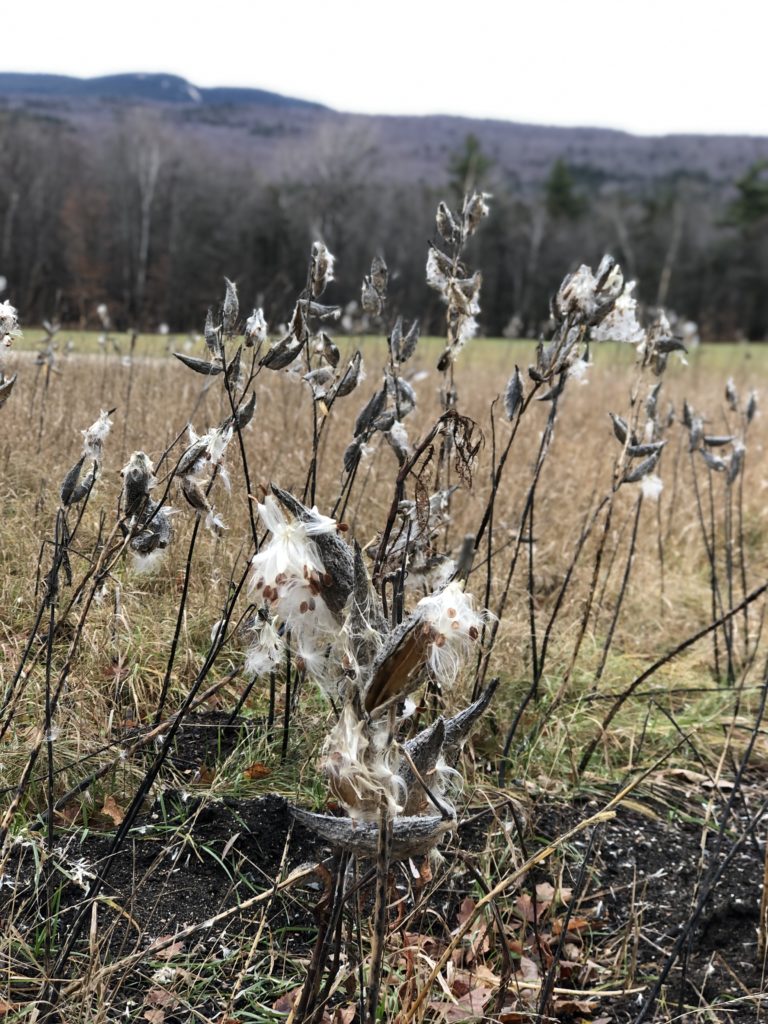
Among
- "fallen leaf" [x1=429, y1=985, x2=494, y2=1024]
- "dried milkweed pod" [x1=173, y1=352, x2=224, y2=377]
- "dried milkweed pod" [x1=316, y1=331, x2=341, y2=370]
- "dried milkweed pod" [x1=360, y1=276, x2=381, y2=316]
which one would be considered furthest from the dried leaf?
"dried milkweed pod" [x1=360, y1=276, x2=381, y2=316]

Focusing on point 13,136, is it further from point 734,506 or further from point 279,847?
point 279,847

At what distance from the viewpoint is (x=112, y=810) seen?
6.60 feet

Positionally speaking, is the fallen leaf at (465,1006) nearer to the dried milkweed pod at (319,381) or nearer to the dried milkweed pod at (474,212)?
the dried milkweed pod at (319,381)

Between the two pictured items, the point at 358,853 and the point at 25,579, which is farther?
the point at 25,579

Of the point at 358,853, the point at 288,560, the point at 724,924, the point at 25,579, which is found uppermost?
the point at 288,560

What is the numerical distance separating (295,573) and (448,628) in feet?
0.52

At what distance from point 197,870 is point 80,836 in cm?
27

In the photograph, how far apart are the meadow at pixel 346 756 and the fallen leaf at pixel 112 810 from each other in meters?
0.02

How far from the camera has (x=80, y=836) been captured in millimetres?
1974

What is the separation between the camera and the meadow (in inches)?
37.8

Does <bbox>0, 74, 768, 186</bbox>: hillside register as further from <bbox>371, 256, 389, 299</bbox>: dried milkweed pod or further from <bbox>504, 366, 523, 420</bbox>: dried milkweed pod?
<bbox>504, 366, 523, 420</bbox>: dried milkweed pod

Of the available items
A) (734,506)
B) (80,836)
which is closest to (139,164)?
(734,506)

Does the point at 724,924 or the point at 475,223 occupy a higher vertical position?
the point at 475,223

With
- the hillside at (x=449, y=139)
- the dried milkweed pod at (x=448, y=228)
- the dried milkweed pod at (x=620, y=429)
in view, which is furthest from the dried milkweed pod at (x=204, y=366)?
the hillside at (x=449, y=139)
